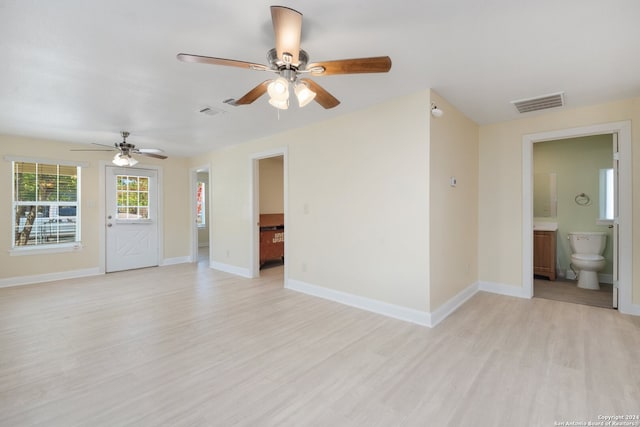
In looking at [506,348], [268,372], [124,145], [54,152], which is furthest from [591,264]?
[54,152]

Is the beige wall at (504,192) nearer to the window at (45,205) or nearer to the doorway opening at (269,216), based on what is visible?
the doorway opening at (269,216)

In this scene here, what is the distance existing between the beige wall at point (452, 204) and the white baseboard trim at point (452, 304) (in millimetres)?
53

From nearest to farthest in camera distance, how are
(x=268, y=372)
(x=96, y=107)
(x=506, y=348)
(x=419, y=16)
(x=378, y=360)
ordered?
(x=419, y=16) → (x=268, y=372) → (x=378, y=360) → (x=506, y=348) → (x=96, y=107)

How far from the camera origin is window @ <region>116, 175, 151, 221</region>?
583 centimetres

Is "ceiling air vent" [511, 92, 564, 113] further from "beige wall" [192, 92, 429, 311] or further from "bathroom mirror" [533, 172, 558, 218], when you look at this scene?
"bathroom mirror" [533, 172, 558, 218]

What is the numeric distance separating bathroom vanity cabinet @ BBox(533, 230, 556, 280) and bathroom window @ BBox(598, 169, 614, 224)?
→ 0.74 meters

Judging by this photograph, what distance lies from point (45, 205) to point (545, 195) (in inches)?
335

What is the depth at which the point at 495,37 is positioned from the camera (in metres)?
2.02

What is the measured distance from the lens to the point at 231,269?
18.2ft

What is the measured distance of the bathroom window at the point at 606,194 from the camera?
14.4 ft

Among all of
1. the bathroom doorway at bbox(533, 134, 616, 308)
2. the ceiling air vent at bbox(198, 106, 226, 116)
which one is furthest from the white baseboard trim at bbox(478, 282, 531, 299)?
the ceiling air vent at bbox(198, 106, 226, 116)

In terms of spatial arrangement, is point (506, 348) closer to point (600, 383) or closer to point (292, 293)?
point (600, 383)

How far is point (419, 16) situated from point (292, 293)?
346 cm

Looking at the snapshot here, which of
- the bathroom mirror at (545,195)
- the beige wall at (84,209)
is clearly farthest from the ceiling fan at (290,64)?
the beige wall at (84,209)
